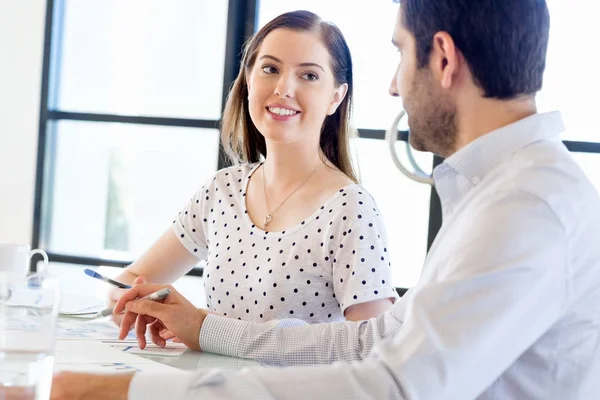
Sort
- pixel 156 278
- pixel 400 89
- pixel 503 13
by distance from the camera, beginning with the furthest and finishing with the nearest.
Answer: pixel 156 278, pixel 400 89, pixel 503 13

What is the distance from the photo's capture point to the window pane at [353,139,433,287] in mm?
3875

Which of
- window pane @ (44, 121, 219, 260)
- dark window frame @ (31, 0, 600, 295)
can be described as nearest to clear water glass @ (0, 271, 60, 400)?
dark window frame @ (31, 0, 600, 295)

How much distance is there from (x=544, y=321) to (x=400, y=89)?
0.45m

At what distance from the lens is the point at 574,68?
353cm

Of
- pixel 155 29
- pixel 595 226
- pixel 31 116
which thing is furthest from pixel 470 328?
pixel 31 116

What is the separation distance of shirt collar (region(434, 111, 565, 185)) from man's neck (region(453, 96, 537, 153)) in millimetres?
39

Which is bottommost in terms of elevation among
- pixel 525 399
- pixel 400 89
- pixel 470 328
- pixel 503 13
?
pixel 525 399

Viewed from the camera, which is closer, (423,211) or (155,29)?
(423,211)

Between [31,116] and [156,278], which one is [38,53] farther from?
[156,278]

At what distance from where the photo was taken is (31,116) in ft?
15.2

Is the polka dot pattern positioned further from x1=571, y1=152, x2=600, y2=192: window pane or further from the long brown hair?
x1=571, y1=152, x2=600, y2=192: window pane

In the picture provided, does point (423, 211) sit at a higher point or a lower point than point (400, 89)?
lower

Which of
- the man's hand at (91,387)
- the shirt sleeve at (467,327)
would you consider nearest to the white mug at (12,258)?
the man's hand at (91,387)

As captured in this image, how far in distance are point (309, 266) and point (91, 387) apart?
41.2 inches
